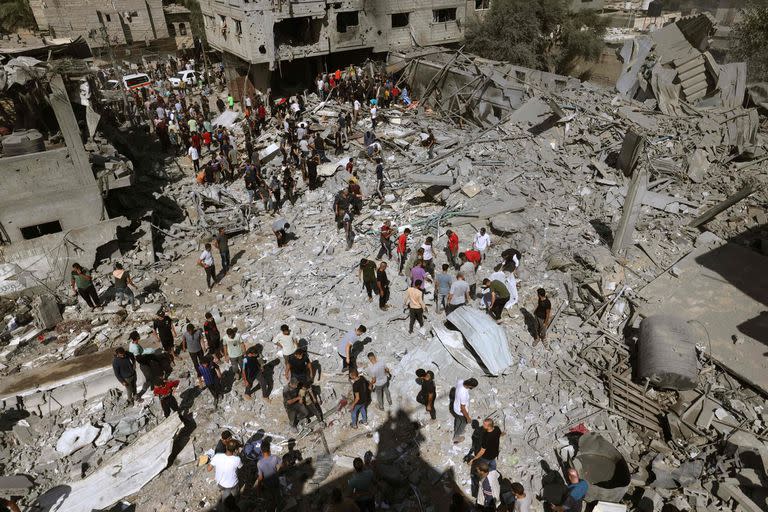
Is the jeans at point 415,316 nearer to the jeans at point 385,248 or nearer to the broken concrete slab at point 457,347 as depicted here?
the broken concrete slab at point 457,347

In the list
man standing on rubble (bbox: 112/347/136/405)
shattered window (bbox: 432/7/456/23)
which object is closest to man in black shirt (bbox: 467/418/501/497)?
man standing on rubble (bbox: 112/347/136/405)

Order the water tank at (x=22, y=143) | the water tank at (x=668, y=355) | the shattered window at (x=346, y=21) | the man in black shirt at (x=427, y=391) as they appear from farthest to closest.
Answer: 1. the shattered window at (x=346, y=21)
2. the water tank at (x=22, y=143)
3. the water tank at (x=668, y=355)
4. the man in black shirt at (x=427, y=391)

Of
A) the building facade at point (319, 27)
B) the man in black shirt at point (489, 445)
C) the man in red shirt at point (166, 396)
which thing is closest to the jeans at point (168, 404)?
the man in red shirt at point (166, 396)

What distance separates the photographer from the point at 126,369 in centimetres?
877

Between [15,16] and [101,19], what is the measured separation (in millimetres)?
9406

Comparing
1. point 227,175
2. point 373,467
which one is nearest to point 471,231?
point 373,467

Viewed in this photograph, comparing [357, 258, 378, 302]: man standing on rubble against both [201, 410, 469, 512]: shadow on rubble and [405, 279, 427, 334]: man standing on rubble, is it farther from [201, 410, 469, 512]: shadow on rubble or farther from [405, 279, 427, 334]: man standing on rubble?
[201, 410, 469, 512]: shadow on rubble

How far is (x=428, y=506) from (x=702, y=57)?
2258 cm

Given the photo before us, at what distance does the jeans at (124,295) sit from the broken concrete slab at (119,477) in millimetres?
4902

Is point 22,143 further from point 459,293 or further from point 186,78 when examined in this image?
point 186,78

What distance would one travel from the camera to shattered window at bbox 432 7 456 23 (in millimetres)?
30528

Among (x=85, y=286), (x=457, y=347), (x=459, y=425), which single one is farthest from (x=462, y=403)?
(x=85, y=286)

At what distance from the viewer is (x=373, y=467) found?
7.50 m

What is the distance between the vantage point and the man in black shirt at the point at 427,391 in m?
7.73
